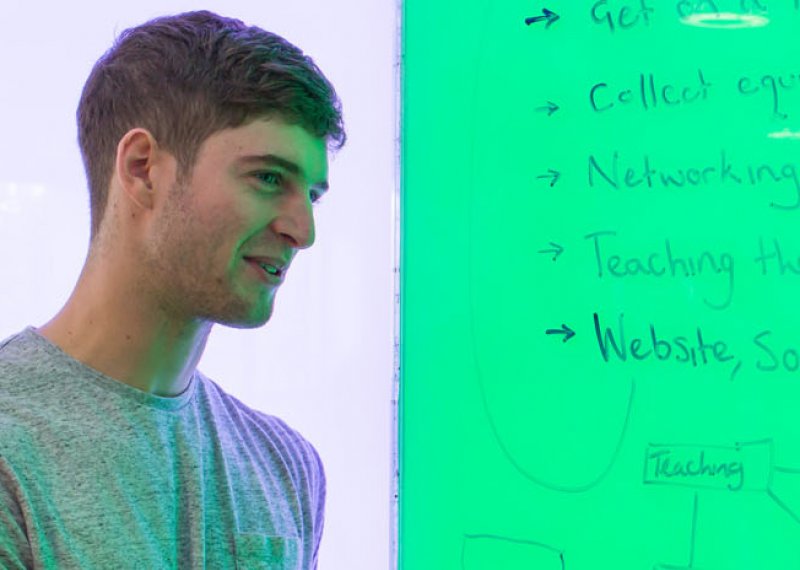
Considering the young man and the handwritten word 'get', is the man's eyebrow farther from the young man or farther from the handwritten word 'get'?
the handwritten word 'get'

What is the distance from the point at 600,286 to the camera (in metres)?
1.09

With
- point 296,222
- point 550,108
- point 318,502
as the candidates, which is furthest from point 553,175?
point 318,502

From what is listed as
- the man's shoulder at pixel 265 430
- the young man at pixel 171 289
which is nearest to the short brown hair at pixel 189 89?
the young man at pixel 171 289

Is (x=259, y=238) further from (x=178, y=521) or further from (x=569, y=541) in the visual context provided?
(x=569, y=541)

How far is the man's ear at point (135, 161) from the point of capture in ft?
2.88

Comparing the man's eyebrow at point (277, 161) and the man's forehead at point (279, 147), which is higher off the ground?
the man's forehead at point (279, 147)

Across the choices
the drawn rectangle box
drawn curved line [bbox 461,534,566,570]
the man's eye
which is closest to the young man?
the man's eye

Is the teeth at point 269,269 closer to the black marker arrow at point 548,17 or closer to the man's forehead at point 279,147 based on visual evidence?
the man's forehead at point 279,147

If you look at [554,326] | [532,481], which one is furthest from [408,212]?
[532,481]

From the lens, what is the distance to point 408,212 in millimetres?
1248

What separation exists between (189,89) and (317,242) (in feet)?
1.57

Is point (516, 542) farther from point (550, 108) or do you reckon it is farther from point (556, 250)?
A: point (550, 108)

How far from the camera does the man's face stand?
86cm

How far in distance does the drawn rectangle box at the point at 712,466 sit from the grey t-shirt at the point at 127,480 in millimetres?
384
